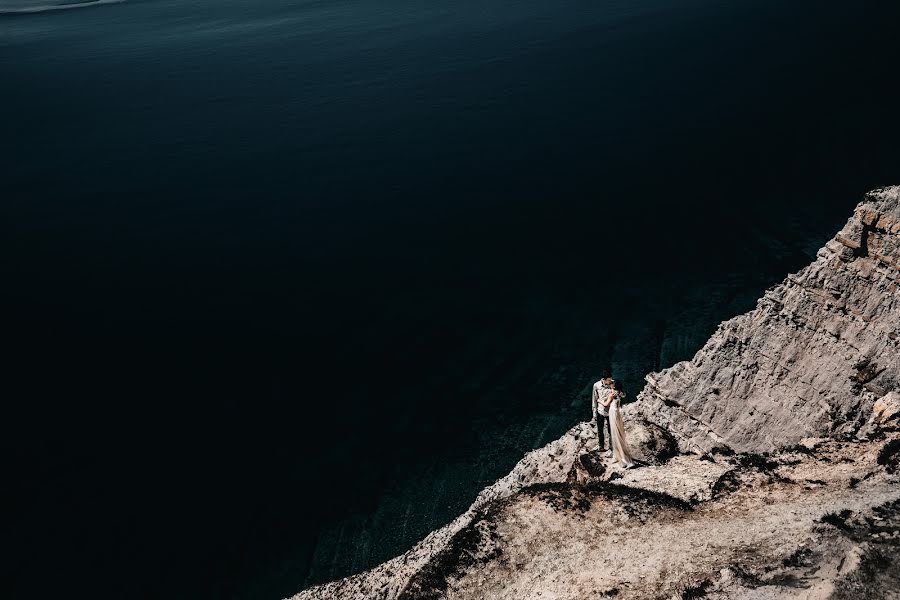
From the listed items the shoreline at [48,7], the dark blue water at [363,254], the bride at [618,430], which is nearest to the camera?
the bride at [618,430]

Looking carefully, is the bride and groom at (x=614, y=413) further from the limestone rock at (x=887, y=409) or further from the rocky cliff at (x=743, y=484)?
the limestone rock at (x=887, y=409)

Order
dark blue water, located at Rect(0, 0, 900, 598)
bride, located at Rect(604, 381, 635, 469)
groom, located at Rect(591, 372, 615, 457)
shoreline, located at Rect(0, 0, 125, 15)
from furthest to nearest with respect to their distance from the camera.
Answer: shoreline, located at Rect(0, 0, 125, 15)
dark blue water, located at Rect(0, 0, 900, 598)
groom, located at Rect(591, 372, 615, 457)
bride, located at Rect(604, 381, 635, 469)

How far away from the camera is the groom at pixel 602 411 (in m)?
22.6

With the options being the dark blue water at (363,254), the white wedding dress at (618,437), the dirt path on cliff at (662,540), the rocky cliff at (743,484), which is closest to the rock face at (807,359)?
the rocky cliff at (743,484)

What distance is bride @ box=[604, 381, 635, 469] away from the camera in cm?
2219

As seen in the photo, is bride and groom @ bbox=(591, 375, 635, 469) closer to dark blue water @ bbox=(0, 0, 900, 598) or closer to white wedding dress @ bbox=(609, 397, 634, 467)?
white wedding dress @ bbox=(609, 397, 634, 467)

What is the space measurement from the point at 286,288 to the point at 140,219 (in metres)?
22.5

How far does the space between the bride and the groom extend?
0.25 m

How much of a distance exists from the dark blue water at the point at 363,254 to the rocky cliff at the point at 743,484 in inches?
487

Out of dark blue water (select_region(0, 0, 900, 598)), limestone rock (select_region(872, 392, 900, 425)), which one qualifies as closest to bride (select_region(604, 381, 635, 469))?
limestone rock (select_region(872, 392, 900, 425))

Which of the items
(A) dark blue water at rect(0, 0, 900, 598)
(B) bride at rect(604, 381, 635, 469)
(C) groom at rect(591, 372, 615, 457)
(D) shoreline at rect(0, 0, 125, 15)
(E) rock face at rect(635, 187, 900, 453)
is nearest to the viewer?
(B) bride at rect(604, 381, 635, 469)

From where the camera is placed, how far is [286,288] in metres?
55.1

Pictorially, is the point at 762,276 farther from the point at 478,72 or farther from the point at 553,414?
the point at 478,72

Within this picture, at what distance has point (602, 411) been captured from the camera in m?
22.8
